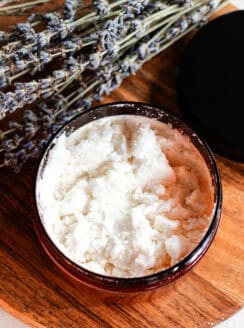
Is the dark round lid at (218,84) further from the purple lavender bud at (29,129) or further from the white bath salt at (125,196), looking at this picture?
the purple lavender bud at (29,129)

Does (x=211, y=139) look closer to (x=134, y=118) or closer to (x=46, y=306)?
(x=134, y=118)

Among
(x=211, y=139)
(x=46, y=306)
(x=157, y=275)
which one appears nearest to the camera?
(x=157, y=275)

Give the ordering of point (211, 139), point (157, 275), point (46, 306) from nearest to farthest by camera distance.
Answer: point (157, 275) < point (46, 306) < point (211, 139)

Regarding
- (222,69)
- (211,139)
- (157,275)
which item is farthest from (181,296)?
(222,69)

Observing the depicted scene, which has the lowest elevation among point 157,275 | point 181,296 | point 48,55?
point 181,296

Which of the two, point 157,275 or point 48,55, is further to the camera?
point 48,55

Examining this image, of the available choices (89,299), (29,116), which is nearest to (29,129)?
(29,116)

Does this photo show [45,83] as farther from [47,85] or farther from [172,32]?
[172,32]
